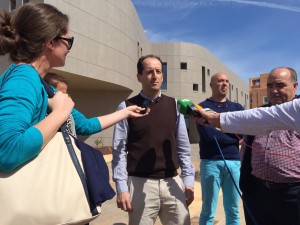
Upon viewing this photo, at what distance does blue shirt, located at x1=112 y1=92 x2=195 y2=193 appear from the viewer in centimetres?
272

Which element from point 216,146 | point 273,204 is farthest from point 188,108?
point 216,146

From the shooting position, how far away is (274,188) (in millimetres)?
2793

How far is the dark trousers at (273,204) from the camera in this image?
2713mm

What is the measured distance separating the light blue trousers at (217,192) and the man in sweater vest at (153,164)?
1207 millimetres

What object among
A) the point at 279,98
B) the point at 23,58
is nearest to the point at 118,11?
the point at 279,98

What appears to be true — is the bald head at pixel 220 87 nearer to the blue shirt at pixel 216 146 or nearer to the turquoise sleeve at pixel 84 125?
the blue shirt at pixel 216 146

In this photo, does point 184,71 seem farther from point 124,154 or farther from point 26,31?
point 26,31

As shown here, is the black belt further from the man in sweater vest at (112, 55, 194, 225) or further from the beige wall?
the beige wall

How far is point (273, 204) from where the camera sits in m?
2.79

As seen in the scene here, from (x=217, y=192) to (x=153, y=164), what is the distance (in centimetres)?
167

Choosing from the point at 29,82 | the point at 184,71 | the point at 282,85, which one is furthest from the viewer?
the point at 184,71

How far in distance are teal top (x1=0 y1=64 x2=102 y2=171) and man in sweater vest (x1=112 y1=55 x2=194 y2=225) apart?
1.44 metres

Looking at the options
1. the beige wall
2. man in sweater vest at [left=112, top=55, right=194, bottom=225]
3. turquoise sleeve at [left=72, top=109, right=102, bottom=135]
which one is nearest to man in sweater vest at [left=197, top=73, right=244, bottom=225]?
man in sweater vest at [left=112, top=55, right=194, bottom=225]

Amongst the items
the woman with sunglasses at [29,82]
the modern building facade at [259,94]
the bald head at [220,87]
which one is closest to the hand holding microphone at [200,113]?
the woman with sunglasses at [29,82]
